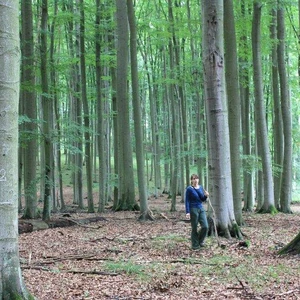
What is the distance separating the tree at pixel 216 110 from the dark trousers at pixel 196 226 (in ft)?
2.94

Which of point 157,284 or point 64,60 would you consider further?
point 64,60

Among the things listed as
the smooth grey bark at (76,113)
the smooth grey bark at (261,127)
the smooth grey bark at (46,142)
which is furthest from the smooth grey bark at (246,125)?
the smooth grey bark at (46,142)

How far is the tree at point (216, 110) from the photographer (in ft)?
29.6

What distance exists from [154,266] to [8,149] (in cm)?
368

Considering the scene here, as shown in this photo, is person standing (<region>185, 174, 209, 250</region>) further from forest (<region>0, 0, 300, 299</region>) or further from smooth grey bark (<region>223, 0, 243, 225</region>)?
smooth grey bark (<region>223, 0, 243, 225</region>)

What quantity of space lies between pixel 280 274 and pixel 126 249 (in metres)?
3.46

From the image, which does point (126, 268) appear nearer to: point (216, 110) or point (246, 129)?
point (216, 110)

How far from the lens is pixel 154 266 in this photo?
6.52 meters

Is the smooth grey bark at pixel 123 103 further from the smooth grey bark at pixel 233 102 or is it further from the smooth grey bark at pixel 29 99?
the smooth grey bark at pixel 233 102

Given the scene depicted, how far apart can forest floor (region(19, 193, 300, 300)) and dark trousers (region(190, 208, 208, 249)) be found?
0.20 m

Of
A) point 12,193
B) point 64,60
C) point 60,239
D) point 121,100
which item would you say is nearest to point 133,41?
point 121,100

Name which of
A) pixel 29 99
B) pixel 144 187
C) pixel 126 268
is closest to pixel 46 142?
pixel 29 99

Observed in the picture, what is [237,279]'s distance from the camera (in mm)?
5551

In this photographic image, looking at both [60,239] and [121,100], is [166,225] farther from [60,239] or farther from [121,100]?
[121,100]
